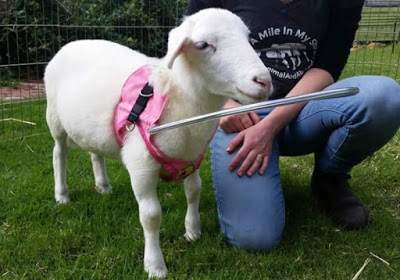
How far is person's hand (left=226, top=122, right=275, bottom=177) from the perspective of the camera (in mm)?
2361

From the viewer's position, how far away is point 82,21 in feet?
18.2

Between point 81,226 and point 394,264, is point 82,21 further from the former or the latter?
point 394,264

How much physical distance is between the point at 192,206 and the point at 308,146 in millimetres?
733

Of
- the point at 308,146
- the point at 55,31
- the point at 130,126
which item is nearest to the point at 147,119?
the point at 130,126

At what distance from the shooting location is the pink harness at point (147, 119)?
6.38 ft

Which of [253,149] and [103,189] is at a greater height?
[253,149]

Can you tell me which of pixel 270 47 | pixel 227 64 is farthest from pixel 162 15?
pixel 227 64

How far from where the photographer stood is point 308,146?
8.56 feet

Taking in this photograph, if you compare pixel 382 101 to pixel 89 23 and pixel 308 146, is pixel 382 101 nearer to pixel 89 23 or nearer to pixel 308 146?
pixel 308 146

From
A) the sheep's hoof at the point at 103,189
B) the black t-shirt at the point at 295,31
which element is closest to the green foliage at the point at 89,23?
the sheep's hoof at the point at 103,189

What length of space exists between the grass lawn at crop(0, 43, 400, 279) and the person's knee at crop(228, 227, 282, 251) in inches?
1.6

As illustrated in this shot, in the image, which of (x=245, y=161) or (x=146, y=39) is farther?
(x=146, y=39)

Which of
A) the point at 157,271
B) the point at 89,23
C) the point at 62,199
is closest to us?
the point at 157,271

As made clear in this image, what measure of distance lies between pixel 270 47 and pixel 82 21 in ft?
11.8
